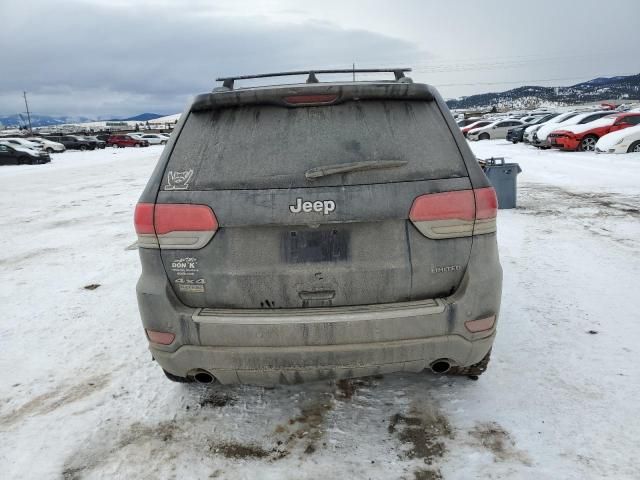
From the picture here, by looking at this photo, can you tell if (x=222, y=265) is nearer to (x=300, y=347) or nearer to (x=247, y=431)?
(x=300, y=347)

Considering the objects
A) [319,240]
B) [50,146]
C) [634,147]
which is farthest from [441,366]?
[50,146]

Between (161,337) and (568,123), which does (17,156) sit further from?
(161,337)

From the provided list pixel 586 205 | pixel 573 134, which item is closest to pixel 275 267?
pixel 586 205

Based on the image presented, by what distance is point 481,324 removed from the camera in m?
2.56

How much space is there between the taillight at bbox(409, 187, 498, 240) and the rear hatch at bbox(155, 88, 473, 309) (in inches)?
0.8

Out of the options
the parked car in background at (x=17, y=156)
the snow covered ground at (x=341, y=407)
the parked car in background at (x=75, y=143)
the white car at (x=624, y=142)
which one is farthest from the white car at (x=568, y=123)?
the parked car in background at (x=75, y=143)

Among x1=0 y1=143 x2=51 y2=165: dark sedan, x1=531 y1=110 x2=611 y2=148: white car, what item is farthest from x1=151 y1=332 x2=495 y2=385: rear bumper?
x1=0 y1=143 x2=51 y2=165: dark sedan

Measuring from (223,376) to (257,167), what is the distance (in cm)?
117

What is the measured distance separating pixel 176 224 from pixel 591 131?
854 inches

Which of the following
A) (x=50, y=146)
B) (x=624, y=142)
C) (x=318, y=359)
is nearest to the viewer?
(x=318, y=359)

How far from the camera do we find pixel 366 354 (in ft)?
8.07

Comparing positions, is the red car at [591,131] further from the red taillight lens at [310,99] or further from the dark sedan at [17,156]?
the dark sedan at [17,156]

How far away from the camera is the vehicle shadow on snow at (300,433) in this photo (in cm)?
254

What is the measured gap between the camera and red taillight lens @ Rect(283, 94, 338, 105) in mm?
2543
